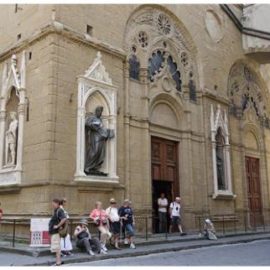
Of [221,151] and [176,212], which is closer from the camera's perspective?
[176,212]

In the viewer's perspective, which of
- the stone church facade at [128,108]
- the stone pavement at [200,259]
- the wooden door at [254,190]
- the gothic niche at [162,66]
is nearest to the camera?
the stone pavement at [200,259]

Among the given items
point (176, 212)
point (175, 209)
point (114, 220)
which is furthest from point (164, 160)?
point (114, 220)

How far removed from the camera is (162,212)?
16.5 meters

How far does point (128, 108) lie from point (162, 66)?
337 cm

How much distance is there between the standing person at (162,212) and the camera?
1645 cm

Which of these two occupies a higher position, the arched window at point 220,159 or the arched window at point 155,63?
the arched window at point 155,63

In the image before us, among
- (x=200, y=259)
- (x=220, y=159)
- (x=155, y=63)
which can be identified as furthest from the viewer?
(x=220, y=159)

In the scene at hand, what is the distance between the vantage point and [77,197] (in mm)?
13188

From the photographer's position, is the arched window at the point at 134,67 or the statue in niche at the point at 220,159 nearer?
the arched window at the point at 134,67

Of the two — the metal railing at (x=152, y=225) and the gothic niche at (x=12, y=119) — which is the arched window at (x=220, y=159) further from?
the gothic niche at (x=12, y=119)

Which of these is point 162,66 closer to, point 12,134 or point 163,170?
point 163,170

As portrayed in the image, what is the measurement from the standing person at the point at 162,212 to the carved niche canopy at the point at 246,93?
763 centimetres

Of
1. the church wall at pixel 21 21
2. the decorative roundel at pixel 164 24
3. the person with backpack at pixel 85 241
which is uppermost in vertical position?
the decorative roundel at pixel 164 24

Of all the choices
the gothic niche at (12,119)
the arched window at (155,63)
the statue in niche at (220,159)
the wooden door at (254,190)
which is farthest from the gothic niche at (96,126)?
the wooden door at (254,190)
